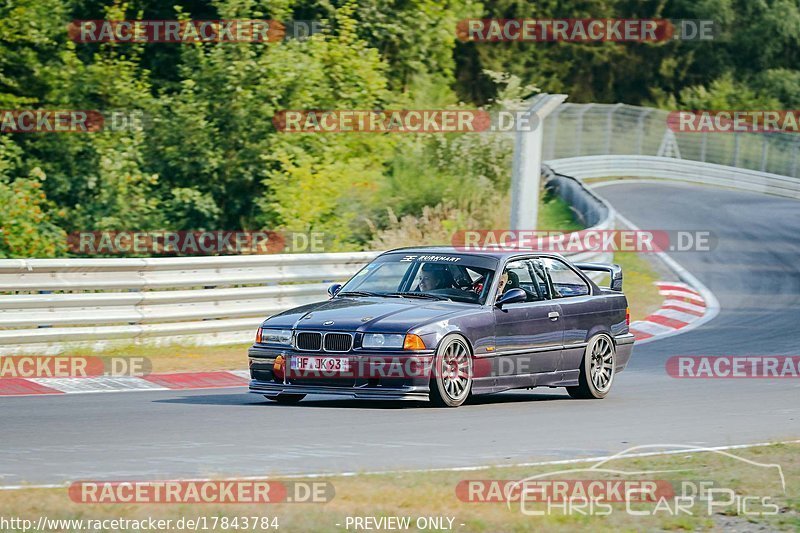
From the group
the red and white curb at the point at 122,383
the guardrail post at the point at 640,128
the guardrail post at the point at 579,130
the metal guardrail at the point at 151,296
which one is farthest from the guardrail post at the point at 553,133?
the red and white curb at the point at 122,383

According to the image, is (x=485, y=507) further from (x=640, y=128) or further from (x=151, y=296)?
(x=640, y=128)

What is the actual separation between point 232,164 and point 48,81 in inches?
184

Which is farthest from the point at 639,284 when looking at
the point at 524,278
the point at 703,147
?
the point at 703,147

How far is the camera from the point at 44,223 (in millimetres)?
22359

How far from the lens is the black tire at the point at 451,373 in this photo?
34.2 ft

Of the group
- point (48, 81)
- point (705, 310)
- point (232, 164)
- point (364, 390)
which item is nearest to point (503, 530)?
point (364, 390)

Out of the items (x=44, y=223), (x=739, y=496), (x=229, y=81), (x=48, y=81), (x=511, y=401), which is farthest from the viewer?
(x=48, y=81)

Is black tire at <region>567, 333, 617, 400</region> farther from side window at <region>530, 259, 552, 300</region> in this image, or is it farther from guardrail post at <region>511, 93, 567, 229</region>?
guardrail post at <region>511, 93, 567, 229</region>

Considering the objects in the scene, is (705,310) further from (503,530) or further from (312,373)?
(503,530)

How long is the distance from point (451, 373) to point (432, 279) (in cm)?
114

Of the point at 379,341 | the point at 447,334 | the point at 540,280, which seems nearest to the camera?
the point at 379,341

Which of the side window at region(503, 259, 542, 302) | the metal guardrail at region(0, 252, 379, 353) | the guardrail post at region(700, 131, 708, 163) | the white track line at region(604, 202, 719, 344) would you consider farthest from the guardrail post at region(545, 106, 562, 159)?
the side window at region(503, 259, 542, 302)

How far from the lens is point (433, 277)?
453 inches

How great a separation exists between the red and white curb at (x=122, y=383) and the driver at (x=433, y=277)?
94.7 inches
